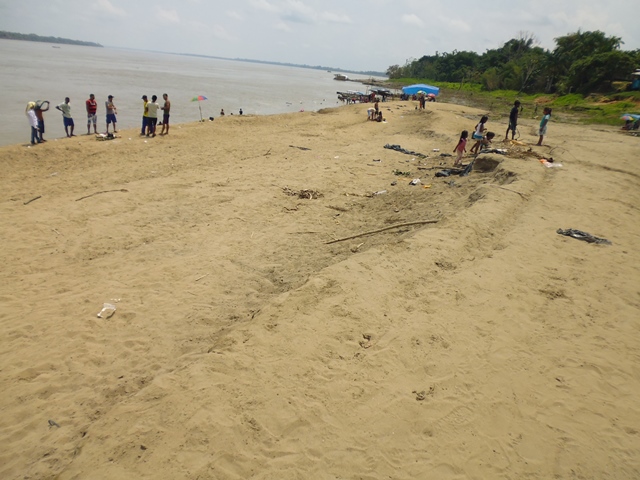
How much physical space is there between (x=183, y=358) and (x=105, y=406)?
823mm

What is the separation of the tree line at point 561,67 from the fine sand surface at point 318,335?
33228 millimetres

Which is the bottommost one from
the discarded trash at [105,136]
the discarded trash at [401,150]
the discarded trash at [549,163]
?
the discarded trash at [105,136]

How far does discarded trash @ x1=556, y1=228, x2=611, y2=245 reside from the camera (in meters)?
6.48

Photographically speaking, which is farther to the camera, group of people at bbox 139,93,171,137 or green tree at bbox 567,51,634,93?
green tree at bbox 567,51,634,93

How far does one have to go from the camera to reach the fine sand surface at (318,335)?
295 centimetres

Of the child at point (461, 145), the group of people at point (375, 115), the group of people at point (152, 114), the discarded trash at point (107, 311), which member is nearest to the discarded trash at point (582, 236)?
the child at point (461, 145)

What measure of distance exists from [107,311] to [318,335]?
9.72 ft

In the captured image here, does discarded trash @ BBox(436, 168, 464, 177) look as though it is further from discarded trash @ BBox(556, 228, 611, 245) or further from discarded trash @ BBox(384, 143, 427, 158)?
discarded trash @ BBox(556, 228, 611, 245)

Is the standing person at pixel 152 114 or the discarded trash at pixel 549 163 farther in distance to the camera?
the standing person at pixel 152 114

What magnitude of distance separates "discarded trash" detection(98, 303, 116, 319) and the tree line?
42.8 meters

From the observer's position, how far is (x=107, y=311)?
4.76m

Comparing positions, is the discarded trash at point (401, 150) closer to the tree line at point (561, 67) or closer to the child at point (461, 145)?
the child at point (461, 145)

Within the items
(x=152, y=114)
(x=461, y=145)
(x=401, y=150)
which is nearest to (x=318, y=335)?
(x=461, y=145)

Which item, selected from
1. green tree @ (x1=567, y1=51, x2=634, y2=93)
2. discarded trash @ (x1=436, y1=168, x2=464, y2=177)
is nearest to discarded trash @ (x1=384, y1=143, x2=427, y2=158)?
discarded trash @ (x1=436, y1=168, x2=464, y2=177)
